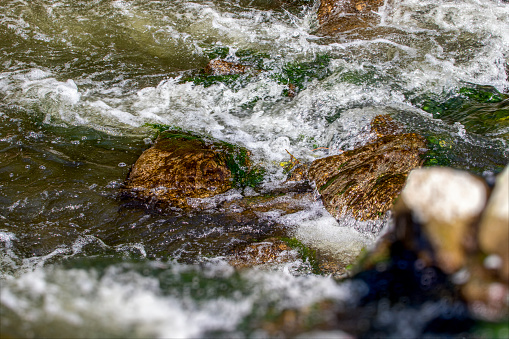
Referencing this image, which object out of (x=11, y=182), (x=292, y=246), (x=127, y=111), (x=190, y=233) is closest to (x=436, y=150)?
(x=292, y=246)

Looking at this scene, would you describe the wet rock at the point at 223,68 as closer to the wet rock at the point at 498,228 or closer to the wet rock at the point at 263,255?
the wet rock at the point at 263,255

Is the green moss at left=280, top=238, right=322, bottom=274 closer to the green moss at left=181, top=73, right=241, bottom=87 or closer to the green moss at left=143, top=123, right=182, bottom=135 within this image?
the green moss at left=143, top=123, right=182, bottom=135

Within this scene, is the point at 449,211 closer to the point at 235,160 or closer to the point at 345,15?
the point at 235,160

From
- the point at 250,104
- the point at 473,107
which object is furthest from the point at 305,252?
the point at 473,107

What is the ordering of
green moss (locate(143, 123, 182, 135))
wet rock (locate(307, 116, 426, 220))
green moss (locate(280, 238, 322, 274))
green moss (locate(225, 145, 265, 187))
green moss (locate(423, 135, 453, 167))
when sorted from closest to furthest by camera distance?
green moss (locate(280, 238, 322, 274)) → wet rock (locate(307, 116, 426, 220)) → green moss (locate(423, 135, 453, 167)) → green moss (locate(225, 145, 265, 187)) → green moss (locate(143, 123, 182, 135))

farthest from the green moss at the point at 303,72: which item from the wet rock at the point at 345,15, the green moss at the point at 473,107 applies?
the green moss at the point at 473,107

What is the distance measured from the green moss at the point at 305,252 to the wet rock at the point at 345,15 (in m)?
5.75

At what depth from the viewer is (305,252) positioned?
3.77m

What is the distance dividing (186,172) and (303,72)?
3406 millimetres

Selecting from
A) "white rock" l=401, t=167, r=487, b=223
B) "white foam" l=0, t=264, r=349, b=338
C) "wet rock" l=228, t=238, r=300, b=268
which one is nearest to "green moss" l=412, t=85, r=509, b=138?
"wet rock" l=228, t=238, r=300, b=268

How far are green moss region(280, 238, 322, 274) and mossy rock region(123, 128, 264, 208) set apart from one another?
43.1 inches

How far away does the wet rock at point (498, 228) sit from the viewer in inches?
54.3

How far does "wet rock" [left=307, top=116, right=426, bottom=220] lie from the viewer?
12.8ft

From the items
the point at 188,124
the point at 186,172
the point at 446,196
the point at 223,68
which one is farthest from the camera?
the point at 223,68
